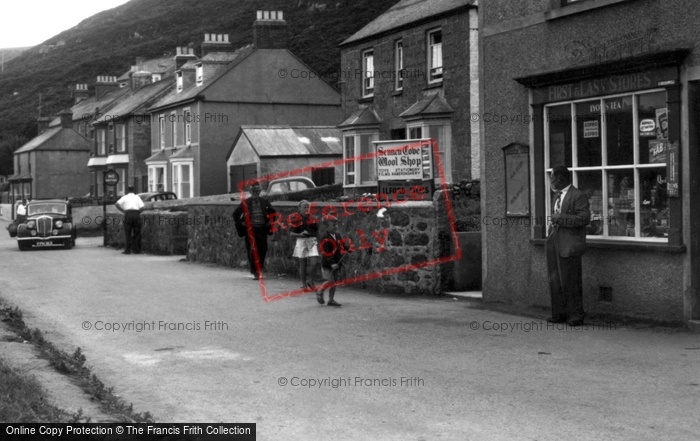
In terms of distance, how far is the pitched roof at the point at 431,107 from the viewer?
104ft

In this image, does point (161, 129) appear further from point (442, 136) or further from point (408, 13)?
point (442, 136)

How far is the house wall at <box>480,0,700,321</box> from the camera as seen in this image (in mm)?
11070

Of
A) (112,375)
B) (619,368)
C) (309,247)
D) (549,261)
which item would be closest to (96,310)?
(309,247)

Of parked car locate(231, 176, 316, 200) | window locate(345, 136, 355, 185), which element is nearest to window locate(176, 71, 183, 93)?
window locate(345, 136, 355, 185)

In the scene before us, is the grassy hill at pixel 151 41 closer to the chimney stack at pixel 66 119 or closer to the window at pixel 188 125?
the chimney stack at pixel 66 119

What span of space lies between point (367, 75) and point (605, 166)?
2542 centimetres

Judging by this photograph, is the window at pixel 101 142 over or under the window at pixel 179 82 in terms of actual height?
under

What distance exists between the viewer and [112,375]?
28.6ft

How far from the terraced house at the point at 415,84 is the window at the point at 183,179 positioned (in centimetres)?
1417

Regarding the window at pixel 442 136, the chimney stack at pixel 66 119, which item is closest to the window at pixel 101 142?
the chimney stack at pixel 66 119

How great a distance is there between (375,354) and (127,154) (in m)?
53.6

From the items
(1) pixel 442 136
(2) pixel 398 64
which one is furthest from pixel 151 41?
(1) pixel 442 136

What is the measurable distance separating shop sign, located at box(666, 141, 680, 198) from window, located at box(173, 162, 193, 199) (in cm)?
4001

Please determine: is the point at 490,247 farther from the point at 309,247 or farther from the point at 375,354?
the point at 375,354
